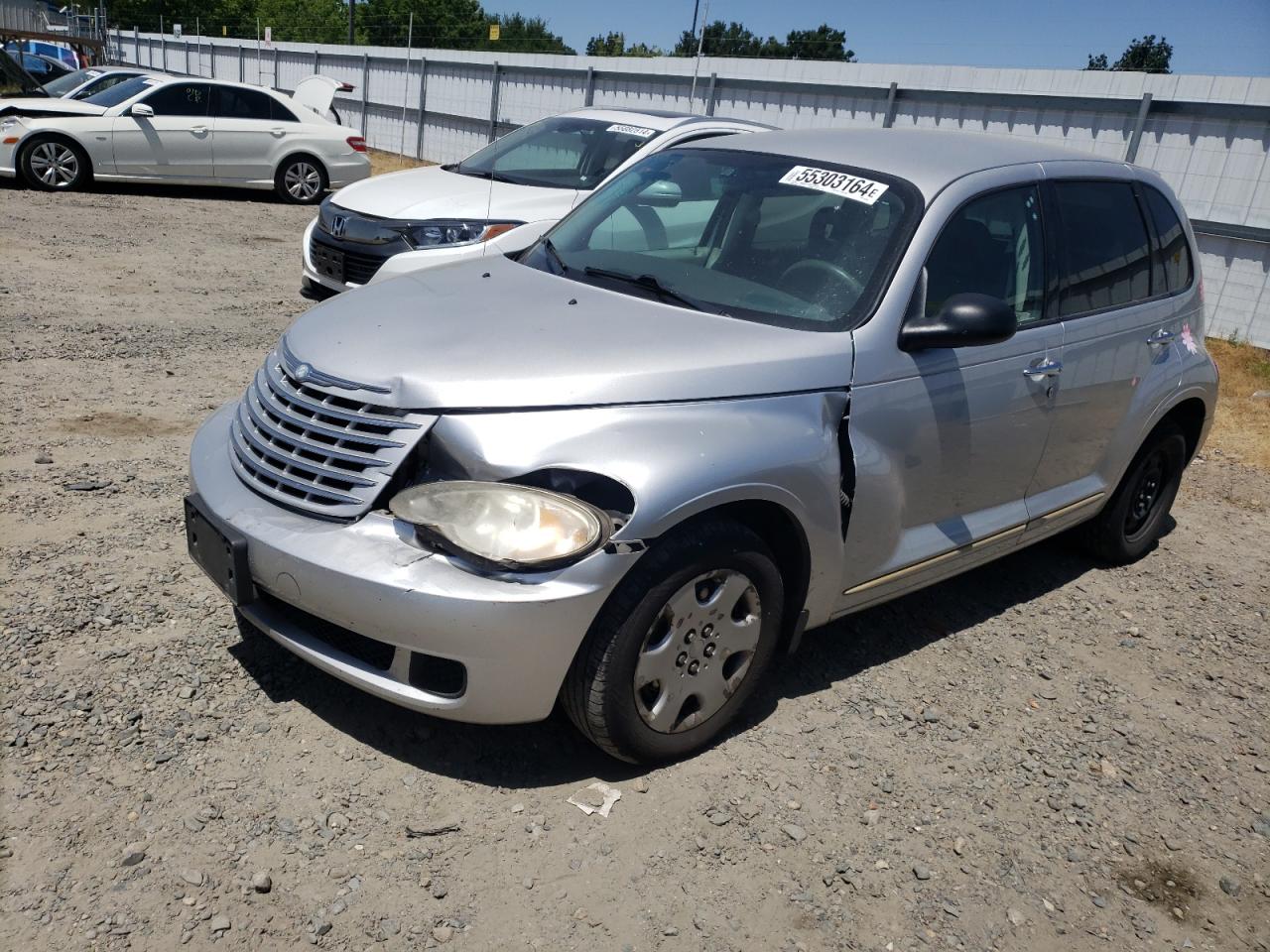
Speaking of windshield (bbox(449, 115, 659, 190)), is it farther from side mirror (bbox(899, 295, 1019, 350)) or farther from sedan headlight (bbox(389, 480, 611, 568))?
sedan headlight (bbox(389, 480, 611, 568))

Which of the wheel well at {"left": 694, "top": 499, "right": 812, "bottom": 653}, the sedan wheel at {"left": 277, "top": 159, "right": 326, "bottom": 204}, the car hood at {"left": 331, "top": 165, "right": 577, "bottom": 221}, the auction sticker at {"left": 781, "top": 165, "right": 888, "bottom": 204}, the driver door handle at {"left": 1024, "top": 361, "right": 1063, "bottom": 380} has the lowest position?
the sedan wheel at {"left": 277, "top": 159, "right": 326, "bottom": 204}

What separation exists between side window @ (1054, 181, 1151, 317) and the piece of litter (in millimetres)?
2520

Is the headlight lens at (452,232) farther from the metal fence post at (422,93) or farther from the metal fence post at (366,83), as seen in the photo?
the metal fence post at (366,83)

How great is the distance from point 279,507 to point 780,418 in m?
1.49

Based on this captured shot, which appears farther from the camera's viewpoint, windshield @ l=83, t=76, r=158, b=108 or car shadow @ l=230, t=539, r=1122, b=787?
windshield @ l=83, t=76, r=158, b=108

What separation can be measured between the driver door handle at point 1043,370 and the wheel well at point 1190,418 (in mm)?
1290

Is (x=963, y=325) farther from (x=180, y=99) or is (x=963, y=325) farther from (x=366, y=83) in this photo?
(x=366, y=83)

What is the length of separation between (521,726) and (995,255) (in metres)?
2.40

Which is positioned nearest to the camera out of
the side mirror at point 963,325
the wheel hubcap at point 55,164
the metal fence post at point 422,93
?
the side mirror at point 963,325

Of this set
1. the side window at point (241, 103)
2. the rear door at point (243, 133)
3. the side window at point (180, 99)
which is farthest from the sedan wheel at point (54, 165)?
the side window at point (241, 103)

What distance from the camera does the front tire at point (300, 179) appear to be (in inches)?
585

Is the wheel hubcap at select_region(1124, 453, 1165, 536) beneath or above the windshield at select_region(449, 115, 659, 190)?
beneath

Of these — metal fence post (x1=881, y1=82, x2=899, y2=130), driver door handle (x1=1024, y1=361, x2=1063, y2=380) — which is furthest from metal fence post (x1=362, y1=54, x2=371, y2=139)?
driver door handle (x1=1024, y1=361, x2=1063, y2=380)

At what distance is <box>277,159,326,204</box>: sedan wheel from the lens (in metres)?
14.9
